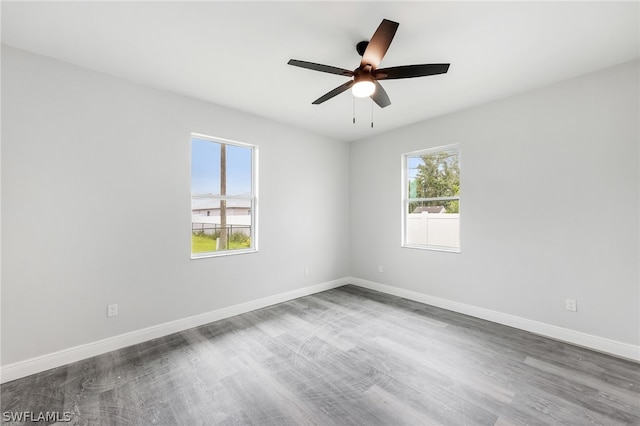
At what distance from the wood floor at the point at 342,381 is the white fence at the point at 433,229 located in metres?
1.18

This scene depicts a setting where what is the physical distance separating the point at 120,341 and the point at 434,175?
428 centimetres

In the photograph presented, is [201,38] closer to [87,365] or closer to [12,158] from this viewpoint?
[12,158]

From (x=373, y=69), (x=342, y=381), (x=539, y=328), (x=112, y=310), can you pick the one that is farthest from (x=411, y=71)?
(x=112, y=310)

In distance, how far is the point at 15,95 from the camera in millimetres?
2117

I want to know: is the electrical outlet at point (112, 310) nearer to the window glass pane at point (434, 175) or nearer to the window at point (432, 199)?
the window at point (432, 199)

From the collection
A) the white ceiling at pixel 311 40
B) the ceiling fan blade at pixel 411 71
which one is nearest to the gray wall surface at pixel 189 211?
the white ceiling at pixel 311 40

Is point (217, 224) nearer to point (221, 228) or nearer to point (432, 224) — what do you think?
point (221, 228)

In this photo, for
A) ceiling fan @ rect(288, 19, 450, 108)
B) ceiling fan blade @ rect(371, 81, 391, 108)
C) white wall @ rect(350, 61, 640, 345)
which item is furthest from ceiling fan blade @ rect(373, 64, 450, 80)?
white wall @ rect(350, 61, 640, 345)

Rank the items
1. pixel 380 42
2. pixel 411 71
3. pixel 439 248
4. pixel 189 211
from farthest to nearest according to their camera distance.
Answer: pixel 439 248
pixel 189 211
pixel 411 71
pixel 380 42

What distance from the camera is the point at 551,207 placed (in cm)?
278

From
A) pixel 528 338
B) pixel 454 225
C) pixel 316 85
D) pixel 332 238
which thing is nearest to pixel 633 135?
pixel 454 225

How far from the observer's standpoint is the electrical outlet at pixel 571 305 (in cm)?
263

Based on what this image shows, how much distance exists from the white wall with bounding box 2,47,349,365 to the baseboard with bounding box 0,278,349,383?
5 cm

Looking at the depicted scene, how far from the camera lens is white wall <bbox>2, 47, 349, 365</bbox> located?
213 cm
